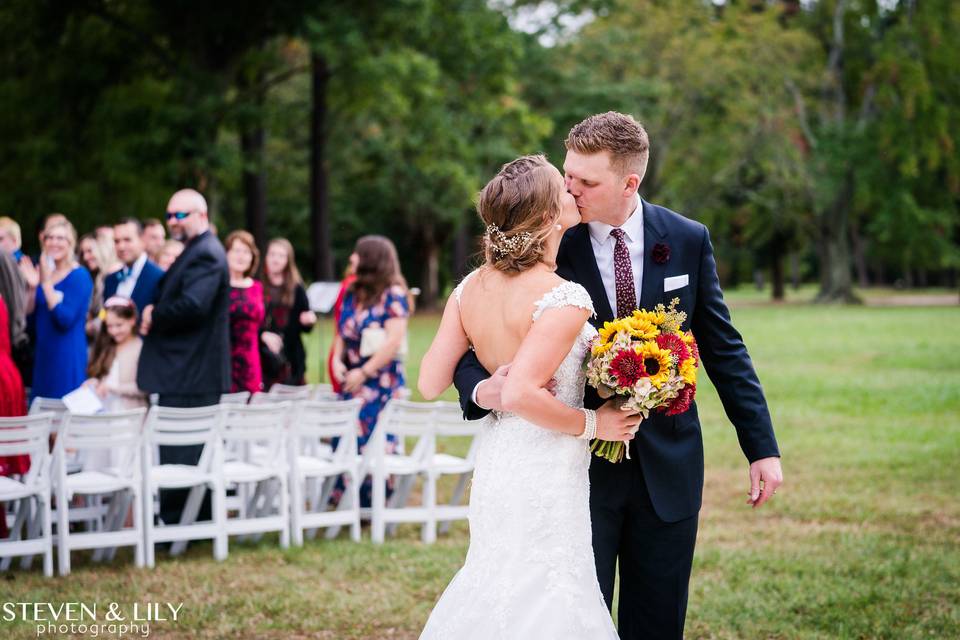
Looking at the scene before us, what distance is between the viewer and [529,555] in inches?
144

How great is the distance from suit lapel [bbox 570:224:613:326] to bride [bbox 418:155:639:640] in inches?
4.9

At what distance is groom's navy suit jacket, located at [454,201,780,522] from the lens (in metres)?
3.71

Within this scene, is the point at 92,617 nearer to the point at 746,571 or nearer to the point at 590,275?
the point at 590,275

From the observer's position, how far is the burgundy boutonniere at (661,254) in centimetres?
A: 373

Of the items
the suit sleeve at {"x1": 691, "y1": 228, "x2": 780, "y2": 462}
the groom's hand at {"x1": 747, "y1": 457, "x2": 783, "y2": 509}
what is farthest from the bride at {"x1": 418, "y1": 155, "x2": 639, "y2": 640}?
the groom's hand at {"x1": 747, "y1": 457, "x2": 783, "y2": 509}

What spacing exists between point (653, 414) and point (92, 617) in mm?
3758

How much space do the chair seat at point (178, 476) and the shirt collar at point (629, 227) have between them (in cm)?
452

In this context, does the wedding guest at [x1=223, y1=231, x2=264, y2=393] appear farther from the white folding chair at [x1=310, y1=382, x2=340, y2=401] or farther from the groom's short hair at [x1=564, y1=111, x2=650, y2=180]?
the groom's short hair at [x1=564, y1=111, x2=650, y2=180]

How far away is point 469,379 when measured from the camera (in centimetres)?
366

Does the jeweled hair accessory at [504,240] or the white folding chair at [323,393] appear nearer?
the jeweled hair accessory at [504,240]

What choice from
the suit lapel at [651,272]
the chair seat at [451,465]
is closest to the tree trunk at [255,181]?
the chair seat at [451,465]

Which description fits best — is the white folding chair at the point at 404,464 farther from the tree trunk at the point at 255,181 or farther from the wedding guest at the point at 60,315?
the tree trunk at the point at 255,181

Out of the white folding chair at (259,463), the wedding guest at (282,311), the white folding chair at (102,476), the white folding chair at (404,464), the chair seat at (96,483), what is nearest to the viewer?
the white folding chair at (102,476)

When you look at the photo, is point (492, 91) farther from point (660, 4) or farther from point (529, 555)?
point (529, 555)
